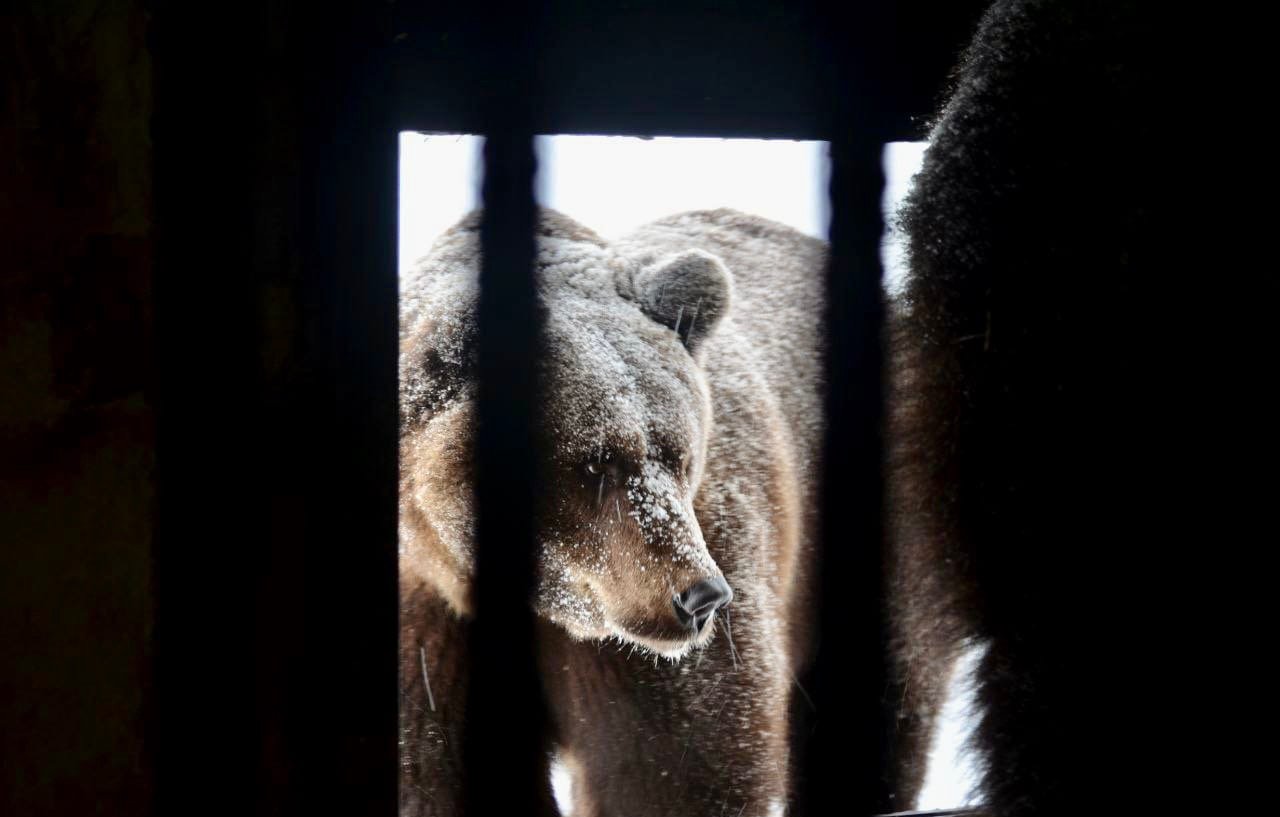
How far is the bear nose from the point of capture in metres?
1.28

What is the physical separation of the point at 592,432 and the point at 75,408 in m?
0.73

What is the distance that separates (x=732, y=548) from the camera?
143cm

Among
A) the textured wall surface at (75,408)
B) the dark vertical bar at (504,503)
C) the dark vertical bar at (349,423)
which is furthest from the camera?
the dark vertical bar at (504,503)

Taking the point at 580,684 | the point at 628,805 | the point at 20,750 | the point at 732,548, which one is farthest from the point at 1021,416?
the point at 20,750

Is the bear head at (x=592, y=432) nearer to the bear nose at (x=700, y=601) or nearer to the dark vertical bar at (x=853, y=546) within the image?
the bear nose at (x=700, y=601)

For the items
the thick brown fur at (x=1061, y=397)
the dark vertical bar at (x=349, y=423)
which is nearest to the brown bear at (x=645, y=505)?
the dark vertical bar at (x=349, y=423)

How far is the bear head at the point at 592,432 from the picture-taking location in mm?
1185

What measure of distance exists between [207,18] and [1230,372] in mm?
1374

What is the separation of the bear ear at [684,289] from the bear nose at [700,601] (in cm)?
49

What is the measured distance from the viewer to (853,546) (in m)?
1.32

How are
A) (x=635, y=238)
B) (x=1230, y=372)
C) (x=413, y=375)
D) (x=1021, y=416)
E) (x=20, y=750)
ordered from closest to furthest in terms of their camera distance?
(x=20, y=750), (x=1230, y=372), (x=1021, y=416), (x=413, y=375), (x=635, y=238)

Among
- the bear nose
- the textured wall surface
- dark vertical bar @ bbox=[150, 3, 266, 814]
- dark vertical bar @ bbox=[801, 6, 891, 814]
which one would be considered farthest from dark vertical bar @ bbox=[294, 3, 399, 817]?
dark vertical bar @ bbox=[801, 6, 891, 814]

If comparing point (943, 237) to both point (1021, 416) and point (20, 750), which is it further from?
point (20, 750)

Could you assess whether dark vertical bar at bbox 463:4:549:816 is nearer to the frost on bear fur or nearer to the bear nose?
the bear nose
